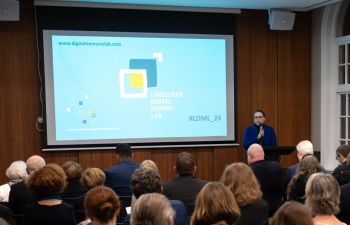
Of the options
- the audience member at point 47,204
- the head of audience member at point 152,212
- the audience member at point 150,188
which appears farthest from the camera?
the audience member at point 150,188

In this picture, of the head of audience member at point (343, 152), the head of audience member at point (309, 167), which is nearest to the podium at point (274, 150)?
the head of audience member at point (343, 152)

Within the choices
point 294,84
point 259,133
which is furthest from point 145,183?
point 294,84

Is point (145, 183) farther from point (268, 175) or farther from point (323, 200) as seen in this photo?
point (268, 175)

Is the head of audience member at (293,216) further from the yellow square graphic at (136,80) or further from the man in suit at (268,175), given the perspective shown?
the yellow square graphic at (136,80)

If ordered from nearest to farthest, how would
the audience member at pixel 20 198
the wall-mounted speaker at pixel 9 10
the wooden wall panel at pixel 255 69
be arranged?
the audience member at pixel 20 198 → the wall-mounted speaker at pixel 9 10 → the wooden wall panel at pixel 255 69

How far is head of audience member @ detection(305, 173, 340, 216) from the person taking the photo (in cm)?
235

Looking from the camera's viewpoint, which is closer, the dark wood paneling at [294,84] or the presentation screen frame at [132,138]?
the presentation screen frame at [132,138]

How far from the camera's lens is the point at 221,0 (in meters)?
5.78

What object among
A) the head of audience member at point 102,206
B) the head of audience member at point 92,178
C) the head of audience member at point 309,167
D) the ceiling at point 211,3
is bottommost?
the head of audience member at point 92,178

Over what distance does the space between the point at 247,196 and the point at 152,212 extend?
0.90m

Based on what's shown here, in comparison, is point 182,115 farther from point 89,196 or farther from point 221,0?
point 89,196

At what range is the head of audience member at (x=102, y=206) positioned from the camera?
1.97 meters

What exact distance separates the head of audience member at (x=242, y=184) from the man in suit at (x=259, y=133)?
3474 millimetres

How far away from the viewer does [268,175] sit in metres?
3.84
